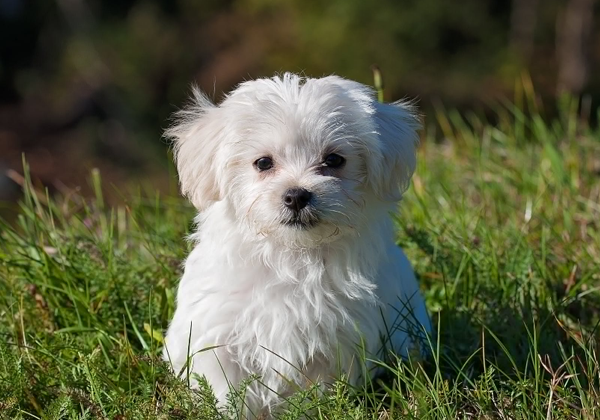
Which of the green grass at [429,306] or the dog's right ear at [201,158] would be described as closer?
the green grass at [429,306]

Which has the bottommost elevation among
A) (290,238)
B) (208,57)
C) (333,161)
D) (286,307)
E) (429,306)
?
(208,57)

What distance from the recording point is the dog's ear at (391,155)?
3920 millimetres

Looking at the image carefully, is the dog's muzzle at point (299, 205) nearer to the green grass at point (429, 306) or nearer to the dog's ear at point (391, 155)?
the dog's ear at point (391, 155)

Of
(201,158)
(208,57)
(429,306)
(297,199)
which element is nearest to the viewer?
(297,199)

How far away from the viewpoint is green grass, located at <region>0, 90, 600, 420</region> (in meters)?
3.59

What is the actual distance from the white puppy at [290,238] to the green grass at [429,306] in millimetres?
227

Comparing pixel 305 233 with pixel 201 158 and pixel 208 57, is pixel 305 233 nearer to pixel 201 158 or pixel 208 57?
pixel 201 158

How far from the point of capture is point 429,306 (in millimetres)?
4996

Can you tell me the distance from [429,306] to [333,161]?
1.42 m

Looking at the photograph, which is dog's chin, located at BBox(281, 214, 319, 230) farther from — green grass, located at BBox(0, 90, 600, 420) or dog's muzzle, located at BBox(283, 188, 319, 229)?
green grass, located at BBox(0, 90, 600, 420)

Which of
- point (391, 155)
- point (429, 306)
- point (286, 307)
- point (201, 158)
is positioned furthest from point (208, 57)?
point (286, 307)

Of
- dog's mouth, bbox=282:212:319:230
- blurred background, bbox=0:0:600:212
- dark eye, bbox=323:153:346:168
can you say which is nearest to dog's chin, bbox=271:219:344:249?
dog's mouth, bbox=282:212:319:230

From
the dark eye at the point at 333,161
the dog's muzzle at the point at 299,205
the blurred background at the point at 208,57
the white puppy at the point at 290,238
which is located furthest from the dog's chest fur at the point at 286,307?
the blurred background at the point at 208,57

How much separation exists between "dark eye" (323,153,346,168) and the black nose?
24 cm
